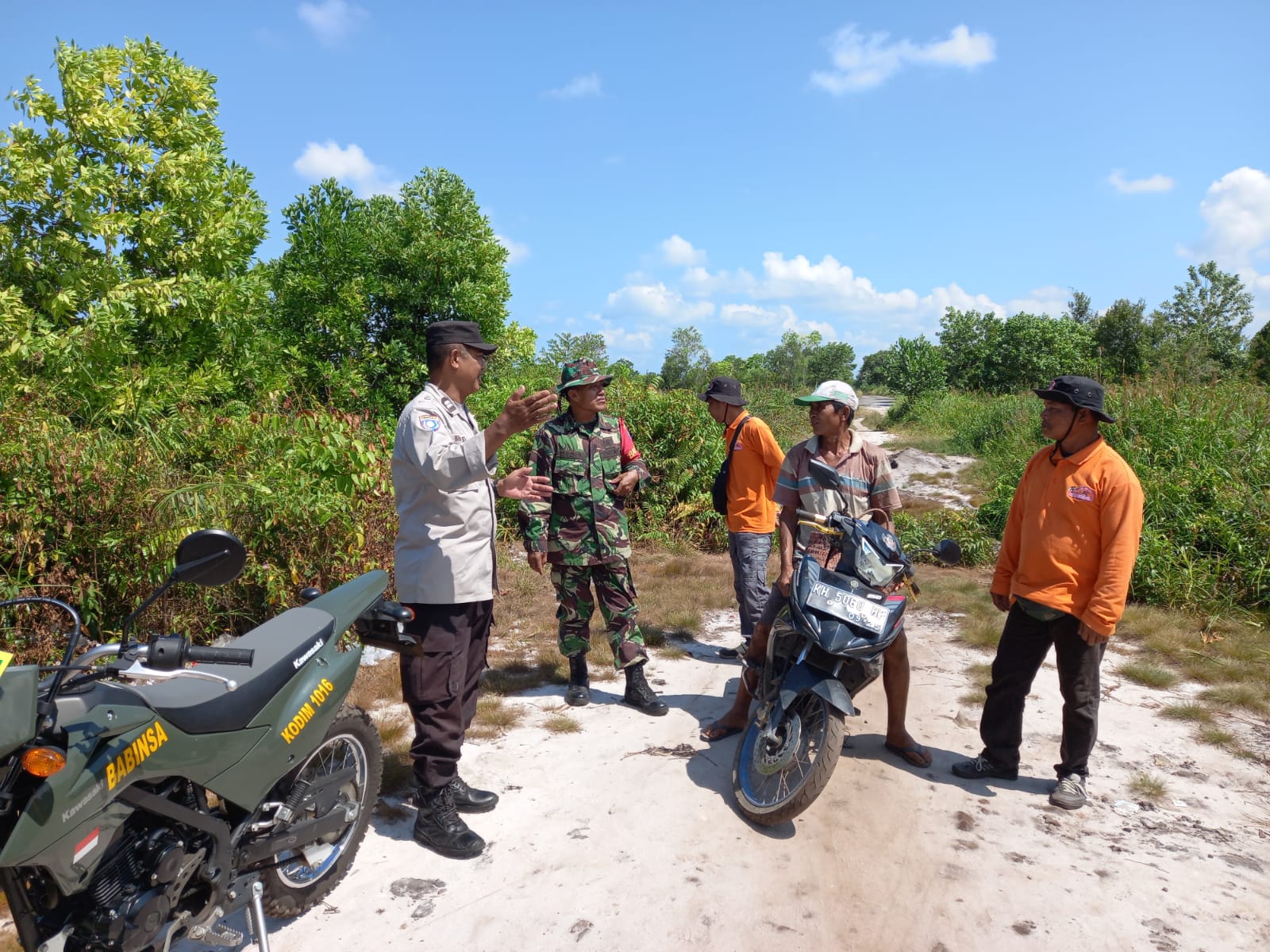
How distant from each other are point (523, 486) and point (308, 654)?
1022 mm

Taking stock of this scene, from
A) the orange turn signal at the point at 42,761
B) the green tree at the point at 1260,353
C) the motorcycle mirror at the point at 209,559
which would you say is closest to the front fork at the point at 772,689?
the motorcycle mirror at the point at 209,559

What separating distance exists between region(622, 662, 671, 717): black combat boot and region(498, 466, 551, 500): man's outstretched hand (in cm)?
190

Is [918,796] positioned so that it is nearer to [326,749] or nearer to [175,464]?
[326,749]

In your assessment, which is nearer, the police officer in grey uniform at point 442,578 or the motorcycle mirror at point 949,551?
the police officer in grey uniform at point 442,578

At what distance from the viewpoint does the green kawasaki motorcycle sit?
1866 millimetres

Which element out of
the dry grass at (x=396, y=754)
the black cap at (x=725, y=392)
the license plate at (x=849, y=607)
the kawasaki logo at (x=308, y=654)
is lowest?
the dry grass at (x=396, y=754)

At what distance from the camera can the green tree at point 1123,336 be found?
30328 mm

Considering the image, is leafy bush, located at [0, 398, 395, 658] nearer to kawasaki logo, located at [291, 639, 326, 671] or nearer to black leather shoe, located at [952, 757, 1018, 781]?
kawasaki logo, located at [291, 639, 326, 671]

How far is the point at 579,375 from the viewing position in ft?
15.4

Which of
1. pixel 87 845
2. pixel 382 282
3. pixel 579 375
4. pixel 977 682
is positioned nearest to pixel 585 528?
pixel 579 375

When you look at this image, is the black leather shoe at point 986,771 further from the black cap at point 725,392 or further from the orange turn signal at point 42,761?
the orange turn signal at point 42,761

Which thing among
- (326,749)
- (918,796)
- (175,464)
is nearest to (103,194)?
(175,464)

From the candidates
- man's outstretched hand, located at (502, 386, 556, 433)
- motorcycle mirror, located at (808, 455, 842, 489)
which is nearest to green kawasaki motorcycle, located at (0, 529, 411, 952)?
man's outstretched hand, located at (502, 386, 556, 433)

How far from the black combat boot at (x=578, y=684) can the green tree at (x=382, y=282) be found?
6194 mm
